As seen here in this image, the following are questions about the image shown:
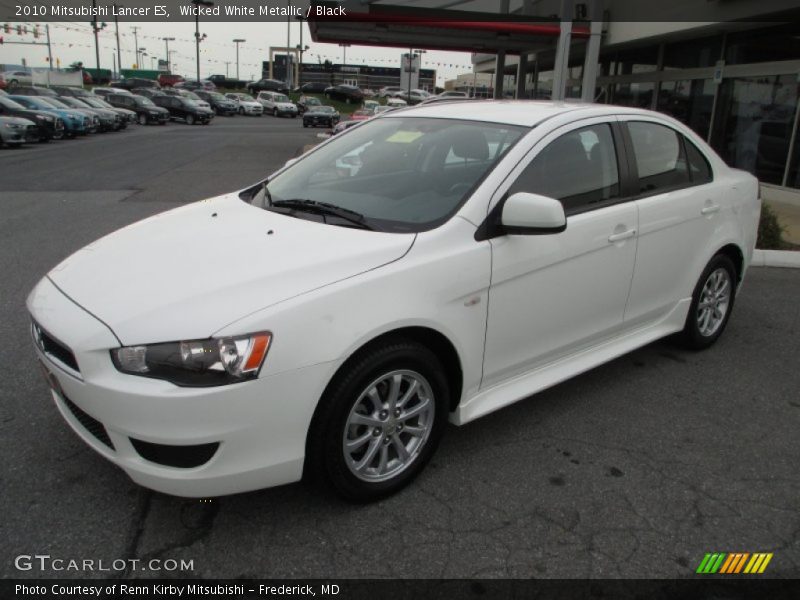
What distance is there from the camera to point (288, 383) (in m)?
2.48

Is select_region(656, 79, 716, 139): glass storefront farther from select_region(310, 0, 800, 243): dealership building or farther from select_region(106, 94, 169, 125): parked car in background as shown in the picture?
select_region(106, 94, 169, 125): parked car in background

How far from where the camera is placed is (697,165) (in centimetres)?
454

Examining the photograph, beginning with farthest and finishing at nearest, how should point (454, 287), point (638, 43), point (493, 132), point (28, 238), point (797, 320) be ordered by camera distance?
point (638, 43) → point (28, 238) → point (797, 320) → point (493, 132) → point (454, 287)

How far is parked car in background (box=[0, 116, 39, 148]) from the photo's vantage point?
1952 cm

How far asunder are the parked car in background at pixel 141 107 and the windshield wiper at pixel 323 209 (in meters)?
36.5

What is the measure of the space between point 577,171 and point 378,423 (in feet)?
5.98

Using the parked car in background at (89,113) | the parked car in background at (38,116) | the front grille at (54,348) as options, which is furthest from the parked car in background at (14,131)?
the front grille at (54,348)

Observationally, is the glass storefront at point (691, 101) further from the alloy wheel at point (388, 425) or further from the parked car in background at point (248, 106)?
the parked car in background at point (248, 106)

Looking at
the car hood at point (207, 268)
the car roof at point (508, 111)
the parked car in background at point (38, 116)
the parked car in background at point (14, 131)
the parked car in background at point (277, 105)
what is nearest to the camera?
the car hood at point (207, 268)

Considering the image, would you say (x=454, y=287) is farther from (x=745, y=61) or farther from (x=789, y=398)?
(x=745, y=61)

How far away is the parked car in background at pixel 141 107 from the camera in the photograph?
36281mm

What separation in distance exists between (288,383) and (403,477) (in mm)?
832

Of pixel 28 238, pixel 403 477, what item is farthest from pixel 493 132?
pixel 28 238

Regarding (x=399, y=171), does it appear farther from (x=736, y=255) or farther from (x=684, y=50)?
(x=684, y=50)
